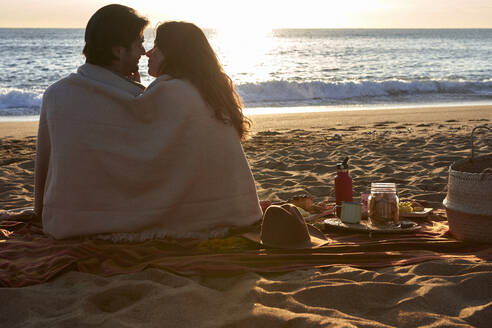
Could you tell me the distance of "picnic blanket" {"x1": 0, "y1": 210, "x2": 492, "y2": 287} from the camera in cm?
288

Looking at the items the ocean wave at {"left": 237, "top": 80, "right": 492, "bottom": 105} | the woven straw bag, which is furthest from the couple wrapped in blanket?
the ocean wave at {"left": 237, "top": 80, "right": 492, "bottom": 105}

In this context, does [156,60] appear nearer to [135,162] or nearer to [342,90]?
[135,162]

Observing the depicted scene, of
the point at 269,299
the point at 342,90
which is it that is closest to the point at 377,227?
the point at 269,299

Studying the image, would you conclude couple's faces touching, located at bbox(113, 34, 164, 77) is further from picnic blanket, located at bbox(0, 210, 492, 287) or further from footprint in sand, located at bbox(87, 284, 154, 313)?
footprint in sand, located at bbox(87, 284, 154, 313)

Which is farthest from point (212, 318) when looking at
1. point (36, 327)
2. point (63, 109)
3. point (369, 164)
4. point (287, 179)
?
point (369, 164)

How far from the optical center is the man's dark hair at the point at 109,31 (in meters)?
3.42

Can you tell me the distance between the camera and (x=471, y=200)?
10.2 feet

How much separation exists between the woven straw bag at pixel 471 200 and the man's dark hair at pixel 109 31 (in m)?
2.16

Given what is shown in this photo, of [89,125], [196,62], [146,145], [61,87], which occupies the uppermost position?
[196,62]

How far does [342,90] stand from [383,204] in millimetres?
14248

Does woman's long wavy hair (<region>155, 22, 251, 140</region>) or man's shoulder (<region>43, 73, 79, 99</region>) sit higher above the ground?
woman's long wavy hair (<region>155, 22, 251, 140</region>)

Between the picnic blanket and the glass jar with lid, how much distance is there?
0.13 meters

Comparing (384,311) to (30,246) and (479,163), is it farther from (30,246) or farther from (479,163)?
(30,246)

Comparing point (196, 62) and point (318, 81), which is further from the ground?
point (196, 62)
